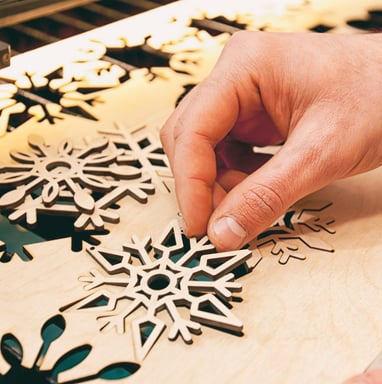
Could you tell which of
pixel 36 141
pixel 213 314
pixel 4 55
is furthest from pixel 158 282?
pixel 4 55

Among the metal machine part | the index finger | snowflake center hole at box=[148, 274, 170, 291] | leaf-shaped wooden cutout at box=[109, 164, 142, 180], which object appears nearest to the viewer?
snowflake center hole at box=[148, 274, 170, 291]

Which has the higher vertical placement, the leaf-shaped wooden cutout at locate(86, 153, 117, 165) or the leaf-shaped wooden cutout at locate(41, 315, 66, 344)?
the leaf-shaped wooden cutout at locate(86, 153, 117, 165)

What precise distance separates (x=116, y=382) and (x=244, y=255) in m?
0.28

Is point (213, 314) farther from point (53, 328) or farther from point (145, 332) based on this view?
point (53, 328)

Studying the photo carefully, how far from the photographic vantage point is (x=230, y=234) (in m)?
1.02

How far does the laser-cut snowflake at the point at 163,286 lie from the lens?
2.95 ft

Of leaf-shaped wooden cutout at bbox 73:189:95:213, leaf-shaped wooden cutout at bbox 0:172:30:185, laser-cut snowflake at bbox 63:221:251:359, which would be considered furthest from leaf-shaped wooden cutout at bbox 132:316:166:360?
leaf-shaped wooden cutout at bbox 0:172:30:185

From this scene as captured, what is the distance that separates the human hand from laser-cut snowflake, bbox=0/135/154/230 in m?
0.09

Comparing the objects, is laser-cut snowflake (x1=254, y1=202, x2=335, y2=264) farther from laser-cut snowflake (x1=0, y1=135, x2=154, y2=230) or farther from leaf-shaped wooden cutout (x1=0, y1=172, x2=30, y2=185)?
leaf-shaped wooden cutout (x1=0, y1=172, x2=30, y2=185)

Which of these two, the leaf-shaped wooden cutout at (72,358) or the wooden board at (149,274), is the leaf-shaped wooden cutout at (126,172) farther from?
the leaf-shaped wooden cutout at (72,358)

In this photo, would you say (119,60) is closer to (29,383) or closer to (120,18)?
(120,18)

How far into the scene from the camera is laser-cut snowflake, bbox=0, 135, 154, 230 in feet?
3.70

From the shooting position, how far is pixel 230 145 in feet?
4.31

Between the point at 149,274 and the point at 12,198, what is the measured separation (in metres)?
0.30
